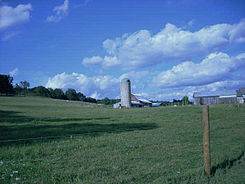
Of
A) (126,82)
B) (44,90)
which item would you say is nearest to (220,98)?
(126,82)

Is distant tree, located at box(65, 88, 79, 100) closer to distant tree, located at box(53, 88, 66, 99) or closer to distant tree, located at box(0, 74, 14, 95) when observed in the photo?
distant tree, located at box(53, 88, 66, 99)

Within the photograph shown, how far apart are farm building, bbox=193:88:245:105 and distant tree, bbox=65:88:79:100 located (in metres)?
82.0

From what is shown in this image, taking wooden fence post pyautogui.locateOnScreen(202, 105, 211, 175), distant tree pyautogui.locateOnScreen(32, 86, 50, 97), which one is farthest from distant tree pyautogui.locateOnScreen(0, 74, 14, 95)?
wooden fence post pyautogui.locateOnScreen(202, 105, 211, 175)

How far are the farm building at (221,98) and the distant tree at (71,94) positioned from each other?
82.0m

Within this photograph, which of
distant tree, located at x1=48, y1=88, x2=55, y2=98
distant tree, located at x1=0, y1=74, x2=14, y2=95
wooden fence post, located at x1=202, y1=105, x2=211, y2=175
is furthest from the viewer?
distant tree, located at x1=48, y1=88, x2=55, y2=98

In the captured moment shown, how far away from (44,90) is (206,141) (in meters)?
118

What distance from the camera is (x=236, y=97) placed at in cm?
5869

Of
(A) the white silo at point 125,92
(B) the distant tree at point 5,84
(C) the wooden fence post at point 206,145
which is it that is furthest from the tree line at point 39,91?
(C) the wooden fence post at point 206,145

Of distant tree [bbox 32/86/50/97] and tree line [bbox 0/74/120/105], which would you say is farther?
distant tree [bbox 32/86/50/97]

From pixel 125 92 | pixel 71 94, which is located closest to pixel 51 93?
pixel 71 94

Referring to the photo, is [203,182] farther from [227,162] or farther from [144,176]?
[227,162]

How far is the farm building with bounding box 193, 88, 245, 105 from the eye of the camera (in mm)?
58094

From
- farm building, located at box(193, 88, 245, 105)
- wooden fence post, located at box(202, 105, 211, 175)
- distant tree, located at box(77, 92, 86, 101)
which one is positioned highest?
distant tree, located at box(77, 92, 86, 101)

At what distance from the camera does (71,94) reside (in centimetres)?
12775
